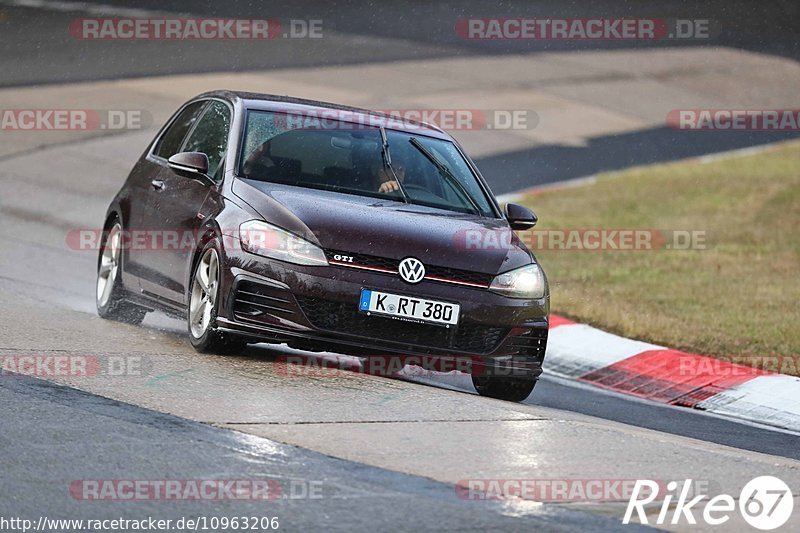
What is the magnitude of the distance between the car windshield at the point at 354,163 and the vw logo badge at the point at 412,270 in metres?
0.94

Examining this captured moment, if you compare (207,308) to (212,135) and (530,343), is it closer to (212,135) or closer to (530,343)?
(212,135)

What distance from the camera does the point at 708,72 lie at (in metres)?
29.5

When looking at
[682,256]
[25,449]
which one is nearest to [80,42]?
[682,256]

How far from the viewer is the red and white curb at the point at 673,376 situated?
1015cm

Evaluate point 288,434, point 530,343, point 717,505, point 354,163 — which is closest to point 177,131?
point 354,163

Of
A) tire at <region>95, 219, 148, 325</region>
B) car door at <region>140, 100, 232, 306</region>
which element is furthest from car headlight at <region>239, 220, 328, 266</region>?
tire at <region>95, 219, 148, 325</region>

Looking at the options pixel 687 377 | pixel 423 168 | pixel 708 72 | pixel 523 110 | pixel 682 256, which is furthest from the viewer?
pixel 708 72

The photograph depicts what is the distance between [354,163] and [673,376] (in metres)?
2.84

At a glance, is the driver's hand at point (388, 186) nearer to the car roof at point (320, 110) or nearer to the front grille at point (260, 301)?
the car roof at point (320, 110)

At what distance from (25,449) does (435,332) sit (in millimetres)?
2740

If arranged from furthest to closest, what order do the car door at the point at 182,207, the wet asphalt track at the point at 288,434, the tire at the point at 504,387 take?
the car door at the point at 182,207 < the tire at the point at 504,387 < the wet asphalt track at the point at 288,434

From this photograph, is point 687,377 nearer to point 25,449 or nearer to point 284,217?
point 284,217

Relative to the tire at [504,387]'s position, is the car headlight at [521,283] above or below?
above

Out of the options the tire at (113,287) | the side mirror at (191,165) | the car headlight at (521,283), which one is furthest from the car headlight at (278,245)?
the tire at (113,287)
